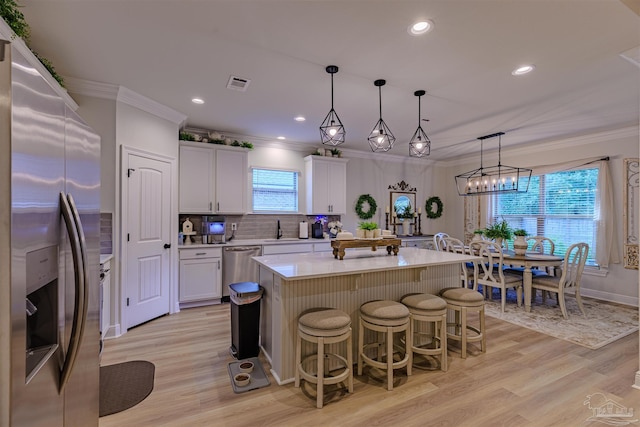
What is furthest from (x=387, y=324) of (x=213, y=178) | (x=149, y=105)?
(x=149, y=105)

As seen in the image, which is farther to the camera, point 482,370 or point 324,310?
point 482,370

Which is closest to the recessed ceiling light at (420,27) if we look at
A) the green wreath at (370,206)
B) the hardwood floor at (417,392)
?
the hardwood floor at (417,392)

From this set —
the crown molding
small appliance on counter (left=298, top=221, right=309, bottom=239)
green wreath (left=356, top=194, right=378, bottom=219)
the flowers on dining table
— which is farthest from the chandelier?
the crown molding

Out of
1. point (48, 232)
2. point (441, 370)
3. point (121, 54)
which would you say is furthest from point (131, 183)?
point (441, 370)

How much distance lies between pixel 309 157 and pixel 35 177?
4.91 m

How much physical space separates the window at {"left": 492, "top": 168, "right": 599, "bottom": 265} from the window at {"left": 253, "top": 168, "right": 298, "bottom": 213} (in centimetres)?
440

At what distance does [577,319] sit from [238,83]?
5071 millimetres

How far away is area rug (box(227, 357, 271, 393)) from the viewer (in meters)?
2.39

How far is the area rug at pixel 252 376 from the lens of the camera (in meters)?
2.39

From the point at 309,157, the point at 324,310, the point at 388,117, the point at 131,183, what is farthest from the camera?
the point at 309,157

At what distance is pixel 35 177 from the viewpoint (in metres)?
0.86

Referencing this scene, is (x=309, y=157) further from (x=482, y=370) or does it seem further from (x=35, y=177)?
(x=35, y=177)

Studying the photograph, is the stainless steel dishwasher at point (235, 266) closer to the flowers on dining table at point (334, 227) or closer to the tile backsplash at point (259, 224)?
the tile backsplash at point (259, 224)

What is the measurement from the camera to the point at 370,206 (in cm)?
657
